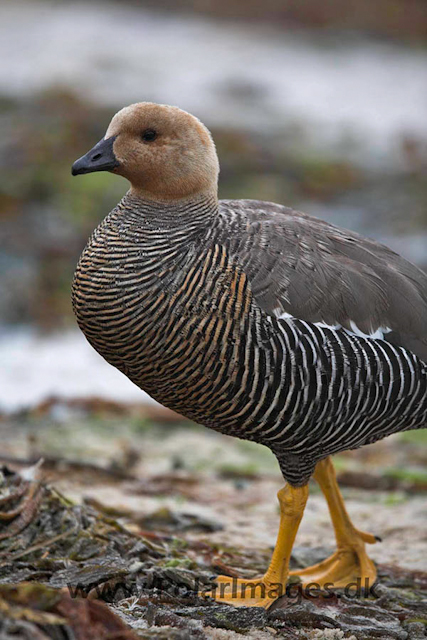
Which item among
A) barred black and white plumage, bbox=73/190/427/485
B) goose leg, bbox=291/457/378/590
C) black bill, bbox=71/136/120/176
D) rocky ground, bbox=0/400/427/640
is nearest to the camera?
rocky ground, bbox=0/400/427/640

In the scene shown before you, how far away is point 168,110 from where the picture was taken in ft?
16.3

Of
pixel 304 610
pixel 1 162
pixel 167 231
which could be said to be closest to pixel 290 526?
pixel 304 610

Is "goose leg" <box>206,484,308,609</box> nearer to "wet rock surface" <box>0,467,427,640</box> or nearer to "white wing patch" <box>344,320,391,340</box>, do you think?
"wet rock surface" <box>0,467,427,640</box>

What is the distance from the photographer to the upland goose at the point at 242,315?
4.59 meters

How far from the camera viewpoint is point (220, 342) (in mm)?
4562

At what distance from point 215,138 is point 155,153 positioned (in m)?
12.6

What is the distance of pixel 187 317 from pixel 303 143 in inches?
563

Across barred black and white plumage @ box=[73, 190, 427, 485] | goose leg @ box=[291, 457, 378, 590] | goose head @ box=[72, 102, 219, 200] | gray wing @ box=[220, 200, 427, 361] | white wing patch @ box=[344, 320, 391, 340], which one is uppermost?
goose head @ box=[72, 102, 219, 200]

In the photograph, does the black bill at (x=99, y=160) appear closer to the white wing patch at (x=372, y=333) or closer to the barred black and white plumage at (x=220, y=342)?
the barred black and white plumage at (x=220, y=342)

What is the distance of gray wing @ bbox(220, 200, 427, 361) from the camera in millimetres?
4777

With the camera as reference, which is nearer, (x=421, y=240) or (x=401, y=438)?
(x=401, y=438)

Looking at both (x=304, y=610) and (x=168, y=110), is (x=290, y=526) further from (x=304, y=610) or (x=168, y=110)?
(x=168, y=110)

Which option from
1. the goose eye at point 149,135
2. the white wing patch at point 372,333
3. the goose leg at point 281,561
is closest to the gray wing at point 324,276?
the white wing patch at point 372,333

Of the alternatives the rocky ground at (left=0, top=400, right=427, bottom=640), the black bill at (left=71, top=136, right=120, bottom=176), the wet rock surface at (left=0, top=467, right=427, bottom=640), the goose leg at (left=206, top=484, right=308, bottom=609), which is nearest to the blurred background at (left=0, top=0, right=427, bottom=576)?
the rocky ground at (left=0, top=400, right=427, bottom=640)
